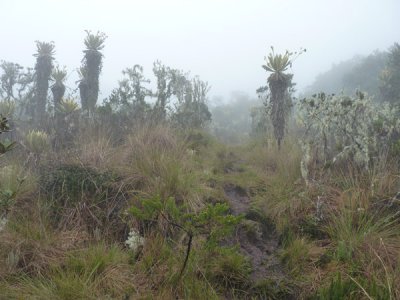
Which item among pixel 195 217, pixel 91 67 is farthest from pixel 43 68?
pixel 195 217

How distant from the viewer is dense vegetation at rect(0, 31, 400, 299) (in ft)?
10.5

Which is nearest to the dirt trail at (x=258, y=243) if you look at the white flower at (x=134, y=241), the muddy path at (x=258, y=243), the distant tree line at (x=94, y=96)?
the muddy path at (x=258, y=243)

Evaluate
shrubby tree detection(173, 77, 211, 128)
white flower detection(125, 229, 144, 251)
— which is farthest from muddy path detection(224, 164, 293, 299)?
shrubby tree detection(173, 77, 211, 128)

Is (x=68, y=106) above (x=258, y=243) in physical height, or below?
above

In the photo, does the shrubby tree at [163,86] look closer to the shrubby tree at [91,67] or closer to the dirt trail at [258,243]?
the shrubby tree at [91,67]

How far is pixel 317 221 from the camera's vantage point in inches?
176

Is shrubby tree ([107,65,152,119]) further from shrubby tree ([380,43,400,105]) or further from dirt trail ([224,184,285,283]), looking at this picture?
shrubby tree ([380,43,400,105])

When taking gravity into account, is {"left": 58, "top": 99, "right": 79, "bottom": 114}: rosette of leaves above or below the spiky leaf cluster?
below

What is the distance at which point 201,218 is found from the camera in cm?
291

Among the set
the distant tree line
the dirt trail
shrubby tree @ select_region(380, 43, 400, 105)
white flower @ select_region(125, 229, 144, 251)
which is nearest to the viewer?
the dirt trail

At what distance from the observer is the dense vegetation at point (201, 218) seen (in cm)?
320

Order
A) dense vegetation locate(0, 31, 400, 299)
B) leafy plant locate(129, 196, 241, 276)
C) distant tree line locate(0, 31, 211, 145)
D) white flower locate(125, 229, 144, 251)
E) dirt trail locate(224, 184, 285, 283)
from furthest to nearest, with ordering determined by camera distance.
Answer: distant tree line locate(0, 31, 211, 145)
white flower locate(125, 229, 144, 251)
dirt trail locate(224, 184, 285, 283)
dense vegetation locate(0, 31, 400, 299)
leafy plant locate(129, 196, 241, 276)

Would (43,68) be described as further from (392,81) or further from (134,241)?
(392,81)

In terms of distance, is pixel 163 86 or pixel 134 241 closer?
pixel 134 241
